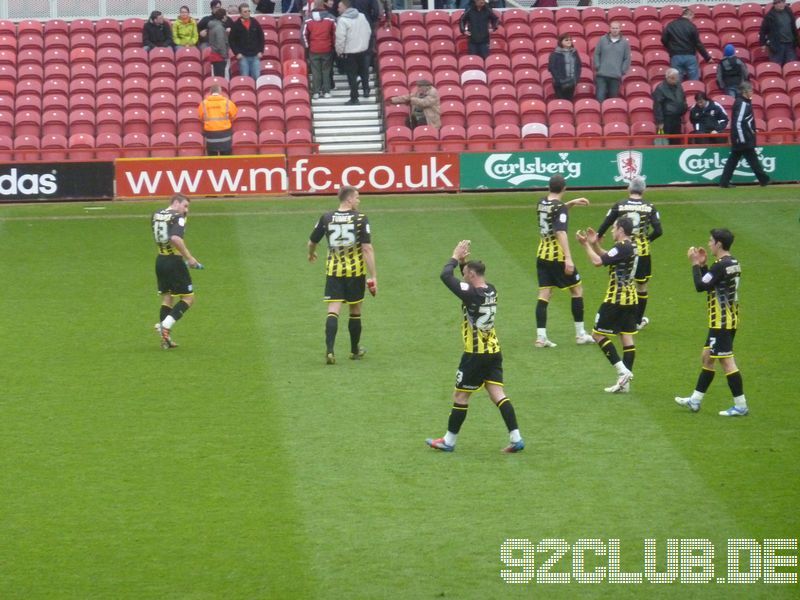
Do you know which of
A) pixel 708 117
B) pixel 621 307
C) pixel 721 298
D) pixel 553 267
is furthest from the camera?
pixel 708 117

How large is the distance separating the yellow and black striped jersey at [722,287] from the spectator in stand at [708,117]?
15407 millimetres

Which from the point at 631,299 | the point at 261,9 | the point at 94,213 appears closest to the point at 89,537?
the point at 631,299

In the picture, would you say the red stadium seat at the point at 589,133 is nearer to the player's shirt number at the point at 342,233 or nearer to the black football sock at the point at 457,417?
the player's shirt number at the point at 342,233

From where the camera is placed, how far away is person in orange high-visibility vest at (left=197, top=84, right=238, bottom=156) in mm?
27688

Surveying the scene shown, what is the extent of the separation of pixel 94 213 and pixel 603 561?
18104 mm

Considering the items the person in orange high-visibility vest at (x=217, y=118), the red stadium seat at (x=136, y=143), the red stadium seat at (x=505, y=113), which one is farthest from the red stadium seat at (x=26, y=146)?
the red stadium seat at (x=505, y=113)

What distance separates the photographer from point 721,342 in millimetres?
13844

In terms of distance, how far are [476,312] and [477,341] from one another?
280 mm

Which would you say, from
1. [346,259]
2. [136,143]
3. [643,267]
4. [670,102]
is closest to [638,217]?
[643,267]

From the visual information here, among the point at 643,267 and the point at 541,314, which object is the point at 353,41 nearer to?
the point at 643,267

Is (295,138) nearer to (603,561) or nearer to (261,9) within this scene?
(261,9)

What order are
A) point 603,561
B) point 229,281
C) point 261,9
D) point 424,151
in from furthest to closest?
point 261,9
point 424,151
point 229,281
point 603,561

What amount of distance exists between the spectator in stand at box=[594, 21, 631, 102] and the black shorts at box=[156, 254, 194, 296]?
15637 millimetres

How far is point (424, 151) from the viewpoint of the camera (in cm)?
2839
